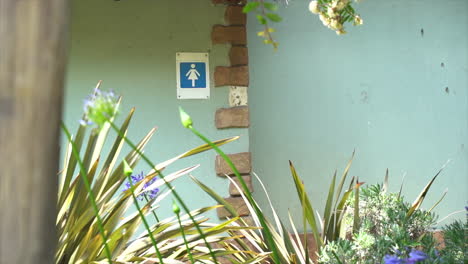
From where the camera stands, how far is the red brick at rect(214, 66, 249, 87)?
12.3 feet

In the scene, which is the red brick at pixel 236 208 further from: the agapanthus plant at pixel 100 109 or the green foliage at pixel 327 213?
the agapanthus plant at pixel 100 109

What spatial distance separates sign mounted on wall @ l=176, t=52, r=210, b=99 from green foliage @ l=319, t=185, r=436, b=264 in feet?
4.94

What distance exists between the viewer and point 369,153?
4.61 meters

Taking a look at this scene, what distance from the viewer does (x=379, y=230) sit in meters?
2.25

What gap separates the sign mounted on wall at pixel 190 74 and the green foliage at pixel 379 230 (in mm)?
1505

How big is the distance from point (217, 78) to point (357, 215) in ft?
5.37

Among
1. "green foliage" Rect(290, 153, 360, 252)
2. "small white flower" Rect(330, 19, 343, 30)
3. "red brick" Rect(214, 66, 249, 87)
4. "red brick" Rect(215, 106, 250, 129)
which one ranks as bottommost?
"green foliage" Rect(290, 153, 360, 252)

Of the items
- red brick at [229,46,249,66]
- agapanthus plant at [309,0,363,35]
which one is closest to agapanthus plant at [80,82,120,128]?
agapanthus plant at [309,0,363,35]

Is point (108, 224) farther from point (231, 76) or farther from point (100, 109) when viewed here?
point (231, 76)

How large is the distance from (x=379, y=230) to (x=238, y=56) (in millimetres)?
1814

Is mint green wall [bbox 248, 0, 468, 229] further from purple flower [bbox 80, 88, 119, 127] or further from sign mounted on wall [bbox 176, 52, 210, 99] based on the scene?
purple flower [bbox 80, 88, 119, 127]

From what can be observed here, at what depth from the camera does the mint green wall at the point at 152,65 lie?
12.1 feet

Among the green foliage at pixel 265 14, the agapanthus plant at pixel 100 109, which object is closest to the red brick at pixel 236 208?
the green foliage at pixel 265 14

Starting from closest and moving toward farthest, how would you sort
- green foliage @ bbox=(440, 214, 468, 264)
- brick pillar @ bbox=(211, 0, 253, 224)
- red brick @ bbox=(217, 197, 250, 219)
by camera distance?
green foliage @ bbox=(440, 214, 468, 264) → red brick @ bbox=(217, 197, 250, 219) → brick pillar @ bbox=(211, 0, 253, 224)
